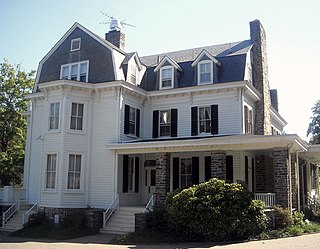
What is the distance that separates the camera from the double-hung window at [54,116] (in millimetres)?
21244

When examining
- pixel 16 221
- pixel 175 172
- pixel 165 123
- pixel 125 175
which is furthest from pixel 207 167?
pixel 16 221

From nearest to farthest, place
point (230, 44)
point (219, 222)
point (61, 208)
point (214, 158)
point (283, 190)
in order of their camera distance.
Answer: point (219, 222), point (283, 190), point (214, 158), point (61, 208), point (230, 44)

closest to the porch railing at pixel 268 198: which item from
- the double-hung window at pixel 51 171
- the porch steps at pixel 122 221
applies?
the porch steps at pixel 122 221

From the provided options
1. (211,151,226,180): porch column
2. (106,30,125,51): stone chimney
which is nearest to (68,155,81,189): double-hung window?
(211,151,226,180): porch column

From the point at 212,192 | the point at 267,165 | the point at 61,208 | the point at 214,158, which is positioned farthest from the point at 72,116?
the point at 267,165

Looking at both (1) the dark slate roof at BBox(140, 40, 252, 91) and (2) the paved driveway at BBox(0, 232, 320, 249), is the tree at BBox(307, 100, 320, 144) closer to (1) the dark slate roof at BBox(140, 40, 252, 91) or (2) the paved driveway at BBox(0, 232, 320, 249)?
(1) the dark slate roof at BBox(140, 40, 252, 91)

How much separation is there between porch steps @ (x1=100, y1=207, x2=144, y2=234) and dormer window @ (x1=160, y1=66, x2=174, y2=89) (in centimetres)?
786

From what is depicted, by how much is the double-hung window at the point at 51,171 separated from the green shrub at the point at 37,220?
152 centimetres

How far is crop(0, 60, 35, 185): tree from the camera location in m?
33.2

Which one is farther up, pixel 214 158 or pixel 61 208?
pixel 214 158

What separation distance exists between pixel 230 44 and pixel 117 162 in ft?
36.8

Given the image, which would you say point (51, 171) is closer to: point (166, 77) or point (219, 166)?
point (166, 77)

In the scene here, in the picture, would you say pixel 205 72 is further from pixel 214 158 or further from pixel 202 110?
pixel 214 158

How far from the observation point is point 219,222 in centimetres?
1457
